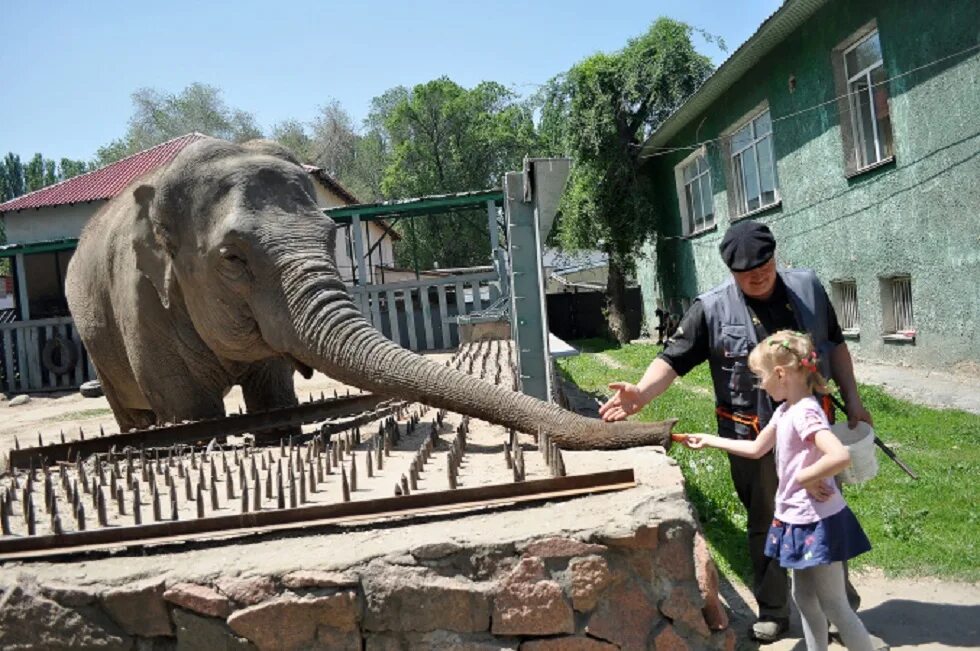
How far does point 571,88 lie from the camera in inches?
853

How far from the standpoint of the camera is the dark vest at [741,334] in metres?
3.69

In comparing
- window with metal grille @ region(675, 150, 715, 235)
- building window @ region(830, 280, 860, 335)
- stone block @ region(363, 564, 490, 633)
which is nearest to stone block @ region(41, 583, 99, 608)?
stone block @ region(363, 564, 490, 633)

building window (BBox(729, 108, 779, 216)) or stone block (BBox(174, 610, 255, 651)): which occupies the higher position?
building window (BBox(729, 108, 779, 216))

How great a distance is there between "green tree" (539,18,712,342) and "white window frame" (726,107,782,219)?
3655mm

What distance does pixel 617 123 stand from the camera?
21.3 m

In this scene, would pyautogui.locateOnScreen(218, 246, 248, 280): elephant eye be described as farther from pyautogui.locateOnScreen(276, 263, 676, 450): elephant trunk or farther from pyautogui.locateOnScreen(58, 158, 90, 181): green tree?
pyautogui.locateOnScreen(58, 158, 90, 181): green tree

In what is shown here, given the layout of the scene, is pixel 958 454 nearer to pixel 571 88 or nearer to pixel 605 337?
pixel 571 88

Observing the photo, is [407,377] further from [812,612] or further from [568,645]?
[812,612]

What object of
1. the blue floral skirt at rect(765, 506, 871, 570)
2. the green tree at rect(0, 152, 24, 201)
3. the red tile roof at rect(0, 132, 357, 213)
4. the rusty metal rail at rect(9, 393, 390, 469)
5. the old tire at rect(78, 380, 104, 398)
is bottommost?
the blue floral skirt at rect(765, 506, 871, 570)

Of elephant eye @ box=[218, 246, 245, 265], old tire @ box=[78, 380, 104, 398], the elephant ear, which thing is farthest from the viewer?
old tire @ box=[78, 380, 104, 398]

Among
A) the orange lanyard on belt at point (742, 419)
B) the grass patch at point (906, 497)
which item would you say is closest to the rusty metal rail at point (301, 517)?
the orange lanyard on belt at point (742, 419)

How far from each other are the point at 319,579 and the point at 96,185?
84.1 feet

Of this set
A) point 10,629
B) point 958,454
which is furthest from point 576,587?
point 958,454

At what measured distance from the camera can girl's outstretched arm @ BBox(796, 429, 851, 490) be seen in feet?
9.57
